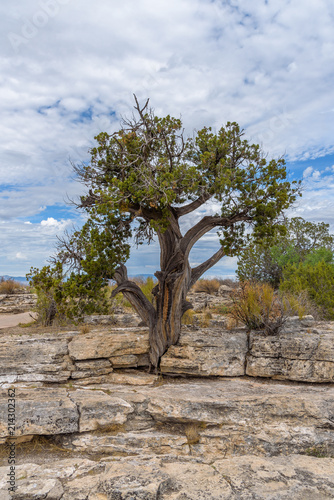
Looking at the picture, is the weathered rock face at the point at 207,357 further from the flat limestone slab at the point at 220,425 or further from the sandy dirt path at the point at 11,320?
the sandy dirt path at the point at 11,320

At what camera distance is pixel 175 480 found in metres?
4.95

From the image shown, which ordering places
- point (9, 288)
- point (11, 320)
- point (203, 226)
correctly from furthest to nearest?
point (9, 288) → point (11, 320) → point (203, 226)

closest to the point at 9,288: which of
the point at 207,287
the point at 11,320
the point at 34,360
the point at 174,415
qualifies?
the point at 11,320

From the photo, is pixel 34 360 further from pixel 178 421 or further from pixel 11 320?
pixel 11 320

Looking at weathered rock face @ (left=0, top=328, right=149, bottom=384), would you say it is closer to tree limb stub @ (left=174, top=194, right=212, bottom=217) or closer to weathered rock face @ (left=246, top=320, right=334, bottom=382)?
weathered rock face @ (left=246, top=320, right=334, bottom=382)

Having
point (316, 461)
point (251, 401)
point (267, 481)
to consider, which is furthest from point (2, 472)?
point (316, 461)

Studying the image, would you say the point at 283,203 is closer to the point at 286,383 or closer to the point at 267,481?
the point at 286,383

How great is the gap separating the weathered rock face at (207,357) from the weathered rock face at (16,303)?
10.6 metres

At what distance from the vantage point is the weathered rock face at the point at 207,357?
28.0ft

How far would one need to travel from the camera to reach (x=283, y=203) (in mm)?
8172

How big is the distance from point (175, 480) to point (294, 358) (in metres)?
4.58

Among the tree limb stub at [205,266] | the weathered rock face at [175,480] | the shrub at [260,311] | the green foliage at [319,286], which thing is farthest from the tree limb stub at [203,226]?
the green foliage at [319,286]

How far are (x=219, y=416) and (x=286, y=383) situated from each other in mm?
2440

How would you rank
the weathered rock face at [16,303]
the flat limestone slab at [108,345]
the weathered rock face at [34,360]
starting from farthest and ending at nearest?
1. the weathered rock face at [16,303]
2. the flat limestone slab at [108,345]
3. the weathered rock face at [34,360]
